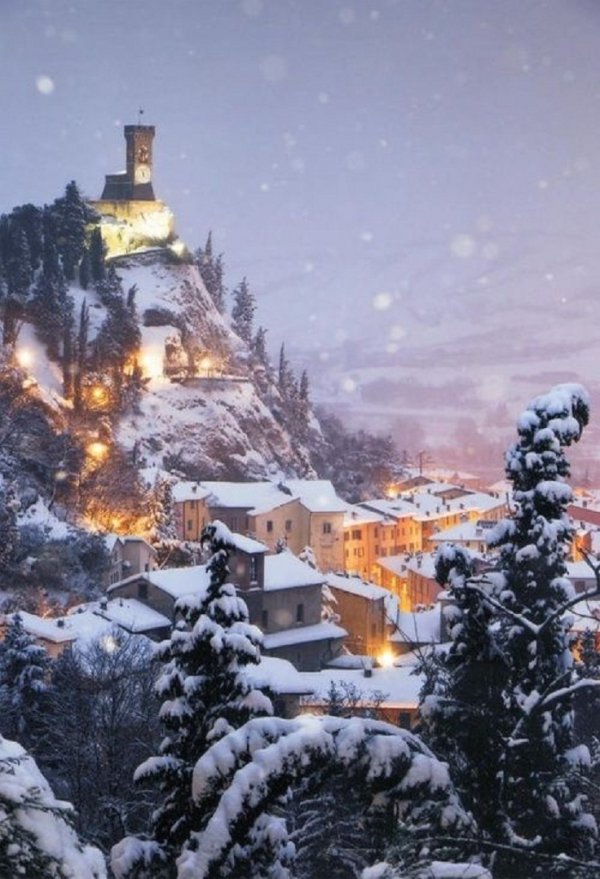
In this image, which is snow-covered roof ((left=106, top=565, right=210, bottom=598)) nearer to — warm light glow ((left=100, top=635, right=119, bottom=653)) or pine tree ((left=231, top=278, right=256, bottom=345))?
warm light glow ((left=100, top=635, right=119, bottom=653))

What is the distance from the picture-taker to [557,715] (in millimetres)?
12078

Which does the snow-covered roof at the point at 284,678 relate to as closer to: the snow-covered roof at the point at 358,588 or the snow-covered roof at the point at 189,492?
the snow-covered roof at the point at 358,588

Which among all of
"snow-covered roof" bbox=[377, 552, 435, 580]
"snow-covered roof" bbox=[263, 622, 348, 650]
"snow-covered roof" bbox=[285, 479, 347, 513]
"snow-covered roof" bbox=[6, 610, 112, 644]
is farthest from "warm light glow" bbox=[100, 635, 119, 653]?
"snow-covered roof" bbox=[285, 479, 347, 513]

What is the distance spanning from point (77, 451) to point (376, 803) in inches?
2273

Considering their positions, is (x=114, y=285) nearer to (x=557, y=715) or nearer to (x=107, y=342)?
(x=107, y=342)

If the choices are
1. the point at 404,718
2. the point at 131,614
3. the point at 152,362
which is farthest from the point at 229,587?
the point at 152,362

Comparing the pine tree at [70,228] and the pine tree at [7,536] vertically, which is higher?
the pine tree at [70,228]

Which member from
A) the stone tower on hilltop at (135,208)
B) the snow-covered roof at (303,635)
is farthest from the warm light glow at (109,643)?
the stone tower on hilltop at (135,208)

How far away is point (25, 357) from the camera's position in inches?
2830

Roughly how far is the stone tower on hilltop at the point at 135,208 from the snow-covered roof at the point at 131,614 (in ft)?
200

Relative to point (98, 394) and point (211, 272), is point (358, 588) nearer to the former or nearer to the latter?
point (98, 394)

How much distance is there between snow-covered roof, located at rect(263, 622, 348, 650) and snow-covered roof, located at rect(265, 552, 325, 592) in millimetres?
2175

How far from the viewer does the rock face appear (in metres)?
77.0

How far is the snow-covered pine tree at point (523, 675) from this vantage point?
8.04m
